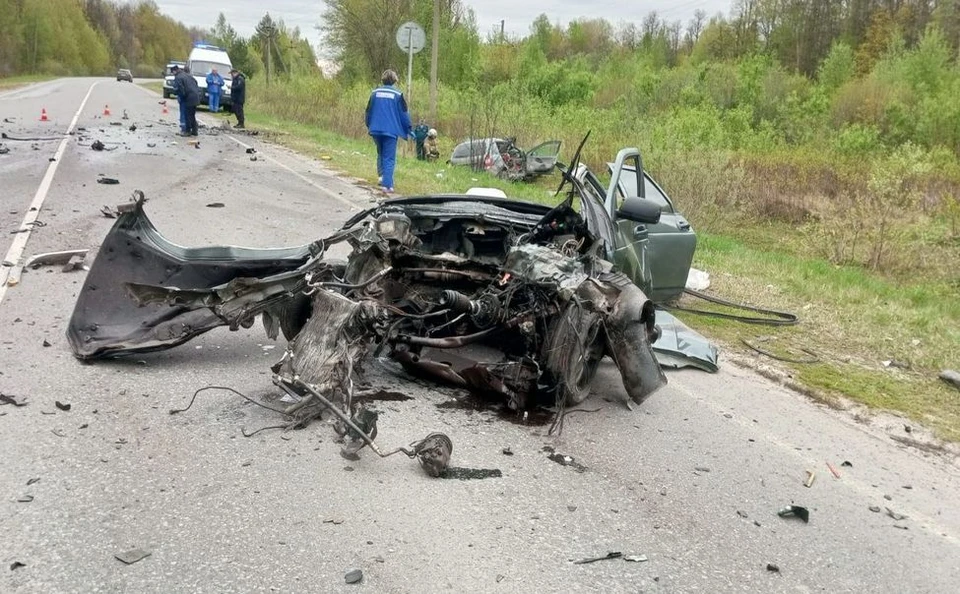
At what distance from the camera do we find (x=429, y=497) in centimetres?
341

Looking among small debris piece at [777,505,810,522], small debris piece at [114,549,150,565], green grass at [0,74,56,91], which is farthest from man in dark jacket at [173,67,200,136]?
green grass at [0,74,56,91]

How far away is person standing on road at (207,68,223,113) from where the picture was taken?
27.6 m

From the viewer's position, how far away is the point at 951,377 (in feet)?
19.5

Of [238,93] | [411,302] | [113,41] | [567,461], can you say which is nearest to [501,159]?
[238,93]

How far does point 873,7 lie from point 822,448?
56933 millimetres

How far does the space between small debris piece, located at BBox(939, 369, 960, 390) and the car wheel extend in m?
3.34

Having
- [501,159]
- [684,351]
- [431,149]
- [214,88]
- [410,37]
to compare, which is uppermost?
[410,37]

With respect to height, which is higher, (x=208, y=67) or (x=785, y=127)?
(x=208, y=67)

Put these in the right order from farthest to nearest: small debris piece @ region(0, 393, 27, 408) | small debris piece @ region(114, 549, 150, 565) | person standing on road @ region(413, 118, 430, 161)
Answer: person standing on road @ region(413, 118, 430, 161), small debris piece @ region(0, 393, 27, 408), small debris piece @ region(114, 549, 150, 565)

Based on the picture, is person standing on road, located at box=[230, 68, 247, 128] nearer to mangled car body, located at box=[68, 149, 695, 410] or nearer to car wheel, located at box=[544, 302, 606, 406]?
mangled car body, located at box=[68, 149, 695, 410]

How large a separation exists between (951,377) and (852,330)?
49.5 inches

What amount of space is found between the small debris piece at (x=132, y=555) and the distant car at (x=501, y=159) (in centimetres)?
1493

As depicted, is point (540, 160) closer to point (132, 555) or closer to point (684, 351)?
point (684, 351)

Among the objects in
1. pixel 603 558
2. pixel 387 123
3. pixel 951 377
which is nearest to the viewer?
pixel 603 558
